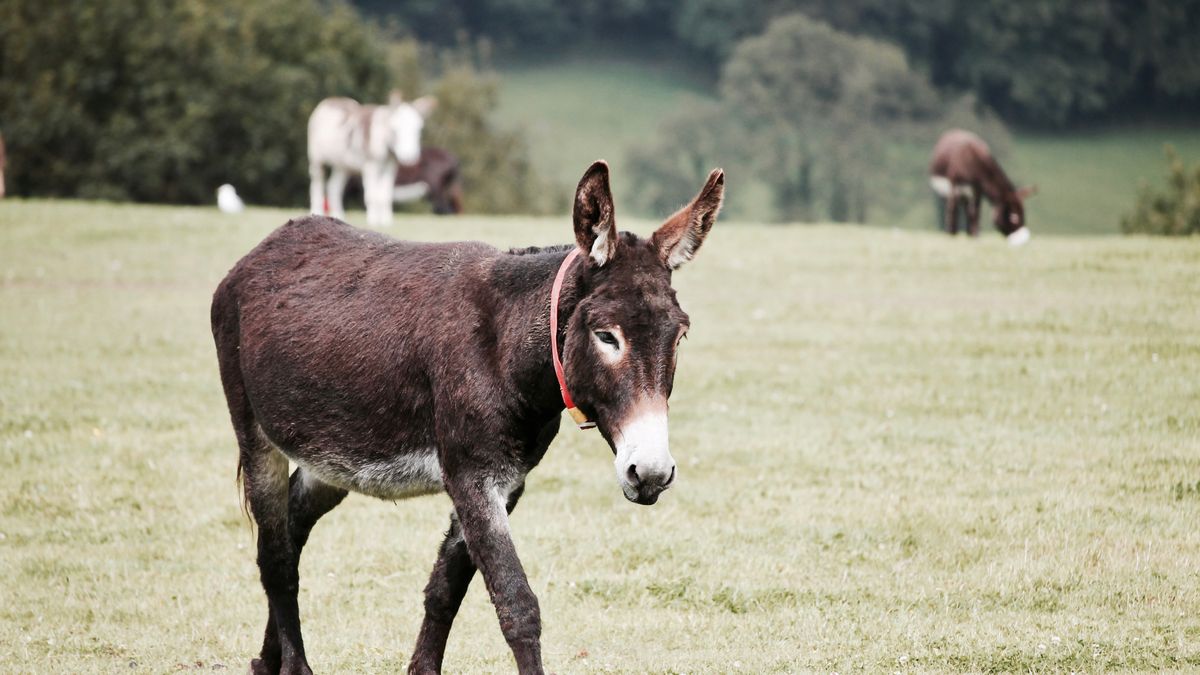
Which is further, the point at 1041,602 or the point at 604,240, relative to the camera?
the point at 1041,602

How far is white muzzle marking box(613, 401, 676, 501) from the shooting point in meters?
4.77

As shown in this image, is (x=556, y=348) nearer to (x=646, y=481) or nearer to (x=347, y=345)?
(x=646, y=481)

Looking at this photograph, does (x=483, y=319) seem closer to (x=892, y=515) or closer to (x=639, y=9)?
(x=892, y=515)

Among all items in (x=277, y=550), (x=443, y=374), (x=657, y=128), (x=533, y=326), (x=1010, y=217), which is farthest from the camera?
(x=657, y=128)

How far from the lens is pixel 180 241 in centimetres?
2378

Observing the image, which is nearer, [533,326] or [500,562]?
[500,562]

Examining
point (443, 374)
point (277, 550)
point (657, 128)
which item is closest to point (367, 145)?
point (277, 550)

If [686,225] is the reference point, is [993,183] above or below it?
below

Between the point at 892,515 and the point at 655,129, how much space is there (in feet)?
253

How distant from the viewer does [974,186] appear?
2672 centimetres

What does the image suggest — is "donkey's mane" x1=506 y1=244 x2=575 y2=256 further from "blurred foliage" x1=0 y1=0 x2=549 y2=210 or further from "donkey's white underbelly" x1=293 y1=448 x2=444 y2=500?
"blurred foliage" x1=0 y1=0 x2=549 y2=210

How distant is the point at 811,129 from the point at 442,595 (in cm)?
7983

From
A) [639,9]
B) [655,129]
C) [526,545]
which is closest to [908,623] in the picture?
[526,545]

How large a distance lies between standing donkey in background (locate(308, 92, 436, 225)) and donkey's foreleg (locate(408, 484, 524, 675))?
21.2 metres
